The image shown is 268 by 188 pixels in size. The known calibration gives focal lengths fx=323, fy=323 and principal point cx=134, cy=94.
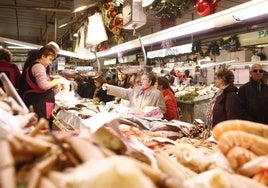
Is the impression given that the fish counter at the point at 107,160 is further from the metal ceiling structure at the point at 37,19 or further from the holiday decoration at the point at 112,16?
the metal ceiling structure at the point at 37,19

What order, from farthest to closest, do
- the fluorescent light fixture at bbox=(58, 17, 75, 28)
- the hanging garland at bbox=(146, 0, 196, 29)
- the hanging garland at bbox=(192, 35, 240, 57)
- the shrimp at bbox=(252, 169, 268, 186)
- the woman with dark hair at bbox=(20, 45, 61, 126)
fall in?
1. the hanging garland at bbox=(192, 35, 240, 57)
2. the fluorescent light fixture at bbox=(58, 17, 75, 28)
3. the woman with dark hair at bbox=(20, 45, 61, 126)
4. the hanging garland at bbox=(146, 0, 196, 29)
5. the shrimp at bbox=(252, 169, 268, 186)

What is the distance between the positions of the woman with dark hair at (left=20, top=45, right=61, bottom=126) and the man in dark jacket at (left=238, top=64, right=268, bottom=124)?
2884 millimetres

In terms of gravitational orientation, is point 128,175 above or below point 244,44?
below

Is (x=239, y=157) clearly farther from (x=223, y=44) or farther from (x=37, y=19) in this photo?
(x=37, y=19)

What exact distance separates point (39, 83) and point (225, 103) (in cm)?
272

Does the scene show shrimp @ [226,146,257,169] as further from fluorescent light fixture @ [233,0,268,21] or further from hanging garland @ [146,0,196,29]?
hanging garland @ [146,0,196,29]

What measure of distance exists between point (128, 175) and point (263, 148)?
2.70 ft

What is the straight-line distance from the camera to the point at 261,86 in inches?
198

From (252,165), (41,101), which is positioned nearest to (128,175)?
(252,165)

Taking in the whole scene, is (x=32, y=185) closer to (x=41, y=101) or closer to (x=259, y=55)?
(x=41, y=101)

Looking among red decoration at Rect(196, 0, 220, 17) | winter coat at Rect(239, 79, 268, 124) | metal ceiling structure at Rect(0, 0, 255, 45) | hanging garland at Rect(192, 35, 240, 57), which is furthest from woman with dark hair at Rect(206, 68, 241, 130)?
hanging garland at Rect(192, 35, 240, 57)

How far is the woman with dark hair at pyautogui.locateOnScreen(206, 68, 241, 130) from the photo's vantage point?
476 cm

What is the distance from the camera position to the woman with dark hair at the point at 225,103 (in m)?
4.76

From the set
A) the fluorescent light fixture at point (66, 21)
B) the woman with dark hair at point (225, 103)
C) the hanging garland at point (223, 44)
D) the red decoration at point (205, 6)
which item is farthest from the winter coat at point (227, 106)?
the hanging garland at point (223, 44)
